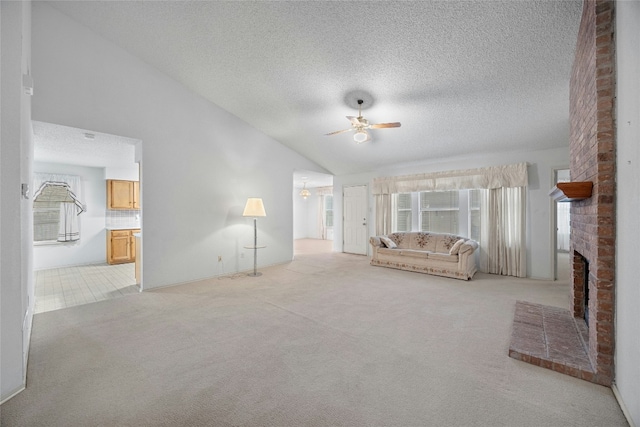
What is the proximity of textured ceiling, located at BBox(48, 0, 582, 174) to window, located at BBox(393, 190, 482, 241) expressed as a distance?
47.8 inches

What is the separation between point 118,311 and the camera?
3488 mm

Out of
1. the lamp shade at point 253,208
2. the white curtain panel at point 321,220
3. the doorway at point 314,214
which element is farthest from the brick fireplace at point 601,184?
the white curtain panel at point 321,220

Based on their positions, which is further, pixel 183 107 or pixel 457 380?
pixel 183 107

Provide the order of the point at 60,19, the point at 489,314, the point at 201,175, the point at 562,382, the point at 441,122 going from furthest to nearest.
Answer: the point at 201,175 → the point at 441,122 → the point at 60,19 → the point at 489,314 → the point at 562,382

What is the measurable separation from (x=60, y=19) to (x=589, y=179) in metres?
5.96

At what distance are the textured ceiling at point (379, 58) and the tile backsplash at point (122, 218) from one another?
Result: 4143 mm

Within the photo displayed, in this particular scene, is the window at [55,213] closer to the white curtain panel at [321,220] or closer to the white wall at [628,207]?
the white curtain panel at [321,220]

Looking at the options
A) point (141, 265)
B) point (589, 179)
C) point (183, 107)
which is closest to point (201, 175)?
point (183, 107)

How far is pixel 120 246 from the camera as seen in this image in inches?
267

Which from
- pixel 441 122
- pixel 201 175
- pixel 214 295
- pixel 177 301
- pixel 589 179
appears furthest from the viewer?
pixel 201 175

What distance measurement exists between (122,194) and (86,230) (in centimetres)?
112

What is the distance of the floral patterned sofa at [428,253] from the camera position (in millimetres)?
5051

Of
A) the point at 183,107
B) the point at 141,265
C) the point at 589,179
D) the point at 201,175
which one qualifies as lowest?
the point at 141,265

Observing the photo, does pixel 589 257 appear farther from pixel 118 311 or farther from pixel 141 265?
pixel 141 265
